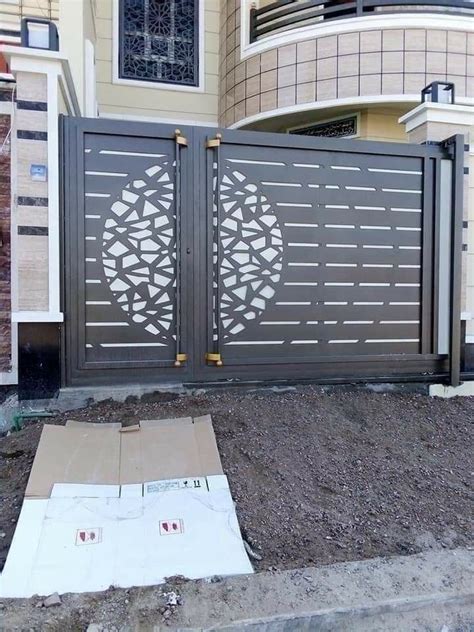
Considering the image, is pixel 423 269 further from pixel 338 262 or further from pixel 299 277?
pixel 299 277

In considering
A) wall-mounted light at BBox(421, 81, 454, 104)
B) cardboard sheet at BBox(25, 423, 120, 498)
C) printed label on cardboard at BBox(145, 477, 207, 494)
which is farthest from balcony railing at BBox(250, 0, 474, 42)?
printed label on cardboard at BBox(145, 477, 207, 494)

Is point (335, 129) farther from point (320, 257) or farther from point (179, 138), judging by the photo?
point (179, 138)

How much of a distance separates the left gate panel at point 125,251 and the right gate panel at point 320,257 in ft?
0.98

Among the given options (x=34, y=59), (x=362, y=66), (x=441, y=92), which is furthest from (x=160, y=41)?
(x=441, y=92)

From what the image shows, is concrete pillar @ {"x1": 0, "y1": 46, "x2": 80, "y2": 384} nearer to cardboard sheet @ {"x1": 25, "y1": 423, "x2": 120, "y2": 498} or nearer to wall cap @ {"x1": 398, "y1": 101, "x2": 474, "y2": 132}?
cardboard sheet @ {"x1": 25, "y1": 423, "x2": 120, "y2": 498}

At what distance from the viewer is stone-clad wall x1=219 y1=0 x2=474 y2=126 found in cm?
551

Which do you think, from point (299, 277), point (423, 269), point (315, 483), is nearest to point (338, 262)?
point (299, 277)

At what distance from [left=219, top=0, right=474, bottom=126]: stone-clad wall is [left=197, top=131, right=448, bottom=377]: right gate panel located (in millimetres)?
1735

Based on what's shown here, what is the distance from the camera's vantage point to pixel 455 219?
4289 millimetres

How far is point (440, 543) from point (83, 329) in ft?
8.70

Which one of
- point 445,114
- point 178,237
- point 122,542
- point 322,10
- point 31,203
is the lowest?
point 122,542

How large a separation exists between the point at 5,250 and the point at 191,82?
438 cm

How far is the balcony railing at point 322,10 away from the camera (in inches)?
217

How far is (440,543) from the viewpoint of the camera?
2.49 meters
